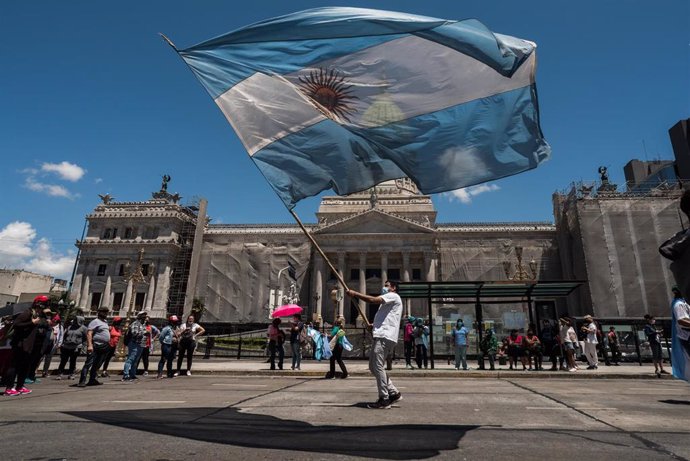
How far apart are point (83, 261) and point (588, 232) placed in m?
61.3

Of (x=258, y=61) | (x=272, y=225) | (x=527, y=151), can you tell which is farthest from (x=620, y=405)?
(x=272, y=225)

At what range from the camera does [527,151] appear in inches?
245

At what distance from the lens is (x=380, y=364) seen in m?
6.12

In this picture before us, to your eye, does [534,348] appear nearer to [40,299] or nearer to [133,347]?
[133,347]

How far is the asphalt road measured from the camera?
3637 millimetres

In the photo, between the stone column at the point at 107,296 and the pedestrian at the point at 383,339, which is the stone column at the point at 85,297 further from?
the pedestrian at the point at 383,339

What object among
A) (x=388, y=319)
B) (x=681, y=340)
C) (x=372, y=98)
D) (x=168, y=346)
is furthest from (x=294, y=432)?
(x=168, y=346)

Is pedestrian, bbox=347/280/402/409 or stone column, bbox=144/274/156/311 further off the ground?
stone column, bbox=144/274/156/311

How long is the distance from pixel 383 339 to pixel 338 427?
1817 mm

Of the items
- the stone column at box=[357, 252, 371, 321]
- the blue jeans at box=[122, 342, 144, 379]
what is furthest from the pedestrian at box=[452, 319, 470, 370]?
the stone column at box=[357, 252, 371, 321]

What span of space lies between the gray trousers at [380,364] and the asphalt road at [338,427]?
0.35 m

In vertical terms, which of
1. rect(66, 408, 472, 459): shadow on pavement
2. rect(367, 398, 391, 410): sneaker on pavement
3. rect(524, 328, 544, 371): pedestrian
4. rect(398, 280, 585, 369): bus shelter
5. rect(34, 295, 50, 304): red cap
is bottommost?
rect(66, 408, 472, 459): shadow on pavement

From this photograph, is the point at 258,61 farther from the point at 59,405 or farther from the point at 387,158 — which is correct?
the point at 59,405

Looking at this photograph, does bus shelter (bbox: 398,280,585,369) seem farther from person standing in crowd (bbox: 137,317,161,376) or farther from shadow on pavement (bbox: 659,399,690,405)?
person standing in crowd (bbox: 137,317,161,376)
